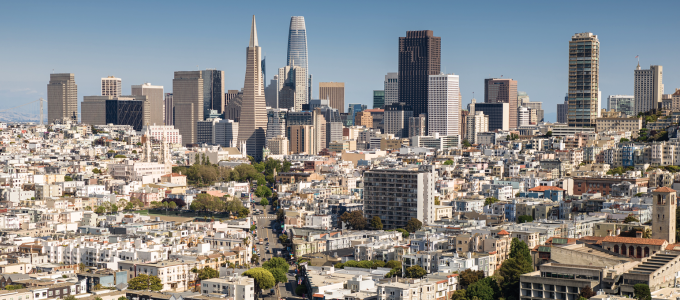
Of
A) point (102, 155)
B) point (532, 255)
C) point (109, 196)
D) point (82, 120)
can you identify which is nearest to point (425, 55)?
point (82, 120)

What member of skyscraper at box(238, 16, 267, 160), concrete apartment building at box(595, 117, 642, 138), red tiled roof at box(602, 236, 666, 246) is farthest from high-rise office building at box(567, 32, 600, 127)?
red tiled roof at box(602, 236, 666, 246)

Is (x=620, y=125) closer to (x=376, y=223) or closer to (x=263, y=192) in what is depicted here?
(x=263, y=192)

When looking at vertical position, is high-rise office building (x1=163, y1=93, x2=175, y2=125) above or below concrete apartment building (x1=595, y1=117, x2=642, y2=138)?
above

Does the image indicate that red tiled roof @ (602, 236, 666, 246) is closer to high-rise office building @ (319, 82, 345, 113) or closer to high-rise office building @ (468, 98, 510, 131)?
high-rise office building @ (468, 98, 510, 131)

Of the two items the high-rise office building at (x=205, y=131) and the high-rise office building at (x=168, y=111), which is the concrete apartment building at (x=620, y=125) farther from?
the high-rise office building at (x=168, y=111)

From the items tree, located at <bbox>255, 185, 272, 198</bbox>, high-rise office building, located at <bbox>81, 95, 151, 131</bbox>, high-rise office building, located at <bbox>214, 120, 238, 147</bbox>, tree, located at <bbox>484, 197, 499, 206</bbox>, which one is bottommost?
tree, located at <bbox>255, 185, 272, 198</bbox>

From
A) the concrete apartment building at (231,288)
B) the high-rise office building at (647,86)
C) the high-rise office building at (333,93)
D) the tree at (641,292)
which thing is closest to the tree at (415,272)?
the concrete apartment building at (231,288)
